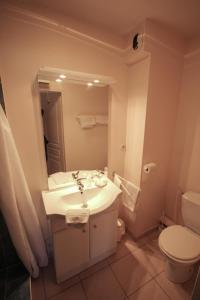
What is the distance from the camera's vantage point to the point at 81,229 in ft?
4.34

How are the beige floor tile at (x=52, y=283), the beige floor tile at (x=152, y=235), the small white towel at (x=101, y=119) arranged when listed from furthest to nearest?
the beige floor tile at (x=152, y=235) < the small white towel at (x=101, y=119) < the beige floor tile at (x=52, y=283)

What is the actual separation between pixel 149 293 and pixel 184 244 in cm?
56

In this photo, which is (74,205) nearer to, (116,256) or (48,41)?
(116,256)

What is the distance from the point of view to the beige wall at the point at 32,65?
1.12 meters

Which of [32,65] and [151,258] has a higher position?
[32,65]

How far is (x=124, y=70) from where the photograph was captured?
1.65 m

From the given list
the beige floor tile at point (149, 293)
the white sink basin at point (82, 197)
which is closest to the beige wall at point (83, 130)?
the white sink basin at point (82, 197)

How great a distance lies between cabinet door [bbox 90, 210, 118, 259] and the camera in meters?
1.40

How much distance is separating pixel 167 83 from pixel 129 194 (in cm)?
131

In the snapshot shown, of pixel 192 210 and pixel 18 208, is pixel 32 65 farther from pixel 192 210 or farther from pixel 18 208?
pixel 192 210

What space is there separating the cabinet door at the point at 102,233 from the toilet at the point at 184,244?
0.49 m

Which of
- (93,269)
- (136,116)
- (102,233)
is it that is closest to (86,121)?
(136,116)

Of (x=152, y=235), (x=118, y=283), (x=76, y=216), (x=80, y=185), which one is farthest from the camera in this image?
(x=152, y=235)

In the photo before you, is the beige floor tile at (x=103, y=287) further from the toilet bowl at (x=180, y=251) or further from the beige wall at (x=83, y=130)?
the beige wall at (x=83, y=130)
